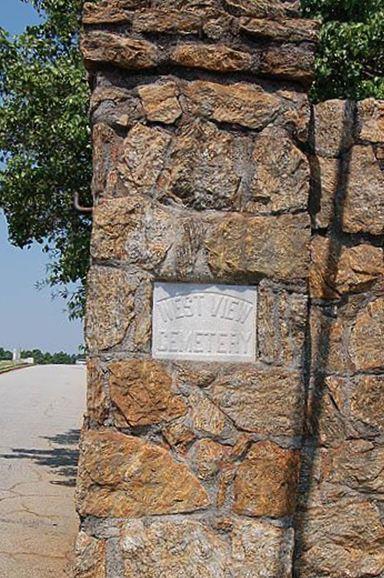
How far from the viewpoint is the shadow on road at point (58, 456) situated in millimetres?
8336

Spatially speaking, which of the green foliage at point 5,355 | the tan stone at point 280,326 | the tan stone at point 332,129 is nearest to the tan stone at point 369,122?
the tan stone at point 332,129

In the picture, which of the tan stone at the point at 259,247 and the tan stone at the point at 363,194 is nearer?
the tan stone at the point at 259,247

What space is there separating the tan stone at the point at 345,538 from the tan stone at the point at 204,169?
1422mm

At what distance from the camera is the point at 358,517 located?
12.6 ft

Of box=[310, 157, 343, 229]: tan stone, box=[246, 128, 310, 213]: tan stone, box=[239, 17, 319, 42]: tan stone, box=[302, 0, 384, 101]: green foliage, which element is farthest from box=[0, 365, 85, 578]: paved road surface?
box=[302, 0, 384, 101]: green foliage

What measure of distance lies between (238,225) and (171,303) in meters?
0.40

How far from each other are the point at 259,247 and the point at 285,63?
742 mm

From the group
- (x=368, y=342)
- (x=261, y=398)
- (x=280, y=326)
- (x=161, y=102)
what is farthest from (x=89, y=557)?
(x=161, y=102)

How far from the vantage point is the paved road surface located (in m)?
5.47

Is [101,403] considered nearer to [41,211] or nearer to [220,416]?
[220,416]

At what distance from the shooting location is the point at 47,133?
21.4ft

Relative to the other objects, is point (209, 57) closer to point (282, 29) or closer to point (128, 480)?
point (282, 29)

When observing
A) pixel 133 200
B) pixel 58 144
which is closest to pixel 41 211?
pixel 58 144

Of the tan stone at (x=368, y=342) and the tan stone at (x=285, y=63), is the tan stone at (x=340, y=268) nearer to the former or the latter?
the tan stone at (x=368, y=342)
